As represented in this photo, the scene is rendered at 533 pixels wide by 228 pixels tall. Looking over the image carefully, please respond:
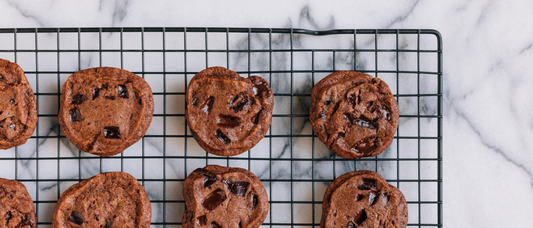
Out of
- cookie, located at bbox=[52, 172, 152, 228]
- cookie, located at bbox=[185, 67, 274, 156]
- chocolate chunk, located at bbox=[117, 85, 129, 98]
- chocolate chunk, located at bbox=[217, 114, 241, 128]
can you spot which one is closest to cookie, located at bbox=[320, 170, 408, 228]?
cookie, located at bbox=[185, 67, 274, 156]

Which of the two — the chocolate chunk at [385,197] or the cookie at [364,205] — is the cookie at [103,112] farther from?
the chocolate chunk at [385,197]

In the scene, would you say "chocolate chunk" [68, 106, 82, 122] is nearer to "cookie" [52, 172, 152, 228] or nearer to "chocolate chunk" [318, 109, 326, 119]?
"cookie" [52, 172, 152, 228]

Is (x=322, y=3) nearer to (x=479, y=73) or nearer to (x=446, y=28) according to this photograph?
(x=446, y=28)

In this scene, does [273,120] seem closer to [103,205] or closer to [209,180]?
[209,180]

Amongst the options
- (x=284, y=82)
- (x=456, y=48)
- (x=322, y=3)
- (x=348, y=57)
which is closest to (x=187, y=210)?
(x=284, y=82)

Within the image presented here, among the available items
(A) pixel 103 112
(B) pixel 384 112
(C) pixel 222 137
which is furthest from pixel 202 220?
(B) pixel 384 112
